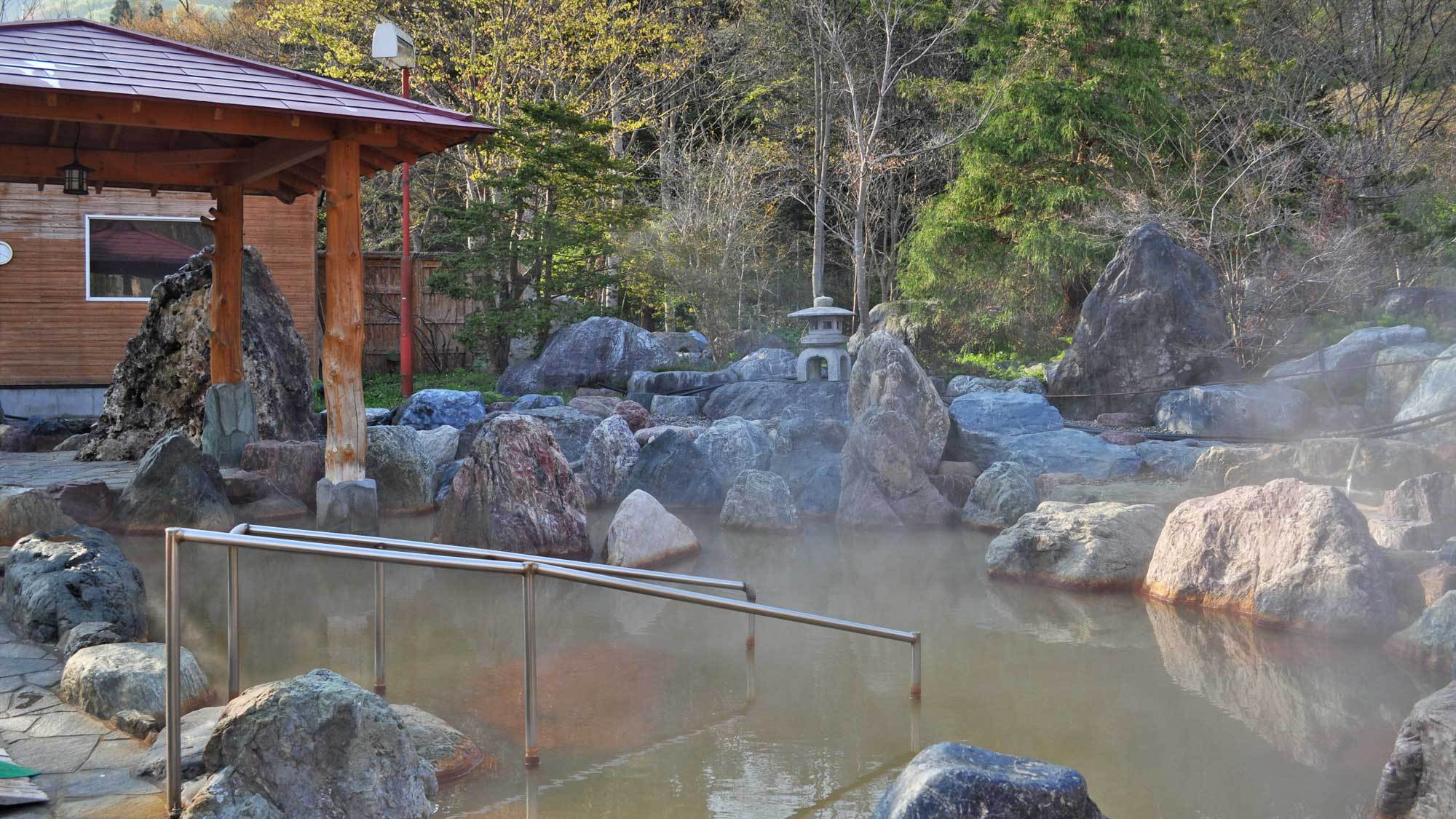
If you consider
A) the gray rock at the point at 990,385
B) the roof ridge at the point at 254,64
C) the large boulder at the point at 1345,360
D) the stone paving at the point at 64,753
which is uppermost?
the roof ridge at the point at 254,64

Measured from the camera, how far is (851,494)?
941cm

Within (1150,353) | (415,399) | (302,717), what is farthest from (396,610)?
(1150,353)

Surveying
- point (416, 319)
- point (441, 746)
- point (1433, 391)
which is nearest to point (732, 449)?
point (441, 746)

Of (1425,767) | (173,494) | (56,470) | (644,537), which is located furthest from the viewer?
(56,470)

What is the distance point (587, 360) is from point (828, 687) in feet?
38.1

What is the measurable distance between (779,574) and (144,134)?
→ 269 inches

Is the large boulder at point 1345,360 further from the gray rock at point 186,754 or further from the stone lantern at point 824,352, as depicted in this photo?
the gray rock at point 186,754

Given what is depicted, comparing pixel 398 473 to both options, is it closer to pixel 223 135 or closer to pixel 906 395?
pixel 223 135

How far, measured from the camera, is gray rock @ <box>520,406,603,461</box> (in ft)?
35.8

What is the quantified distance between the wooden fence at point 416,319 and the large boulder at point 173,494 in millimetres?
10143

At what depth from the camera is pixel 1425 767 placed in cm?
340

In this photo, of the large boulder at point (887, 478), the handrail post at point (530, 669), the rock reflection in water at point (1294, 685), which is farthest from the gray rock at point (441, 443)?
the rock reflection in water at point (1294, 685)

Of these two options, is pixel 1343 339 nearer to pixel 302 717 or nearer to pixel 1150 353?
pixel 1150 353

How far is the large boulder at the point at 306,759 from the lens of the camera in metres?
3.10
